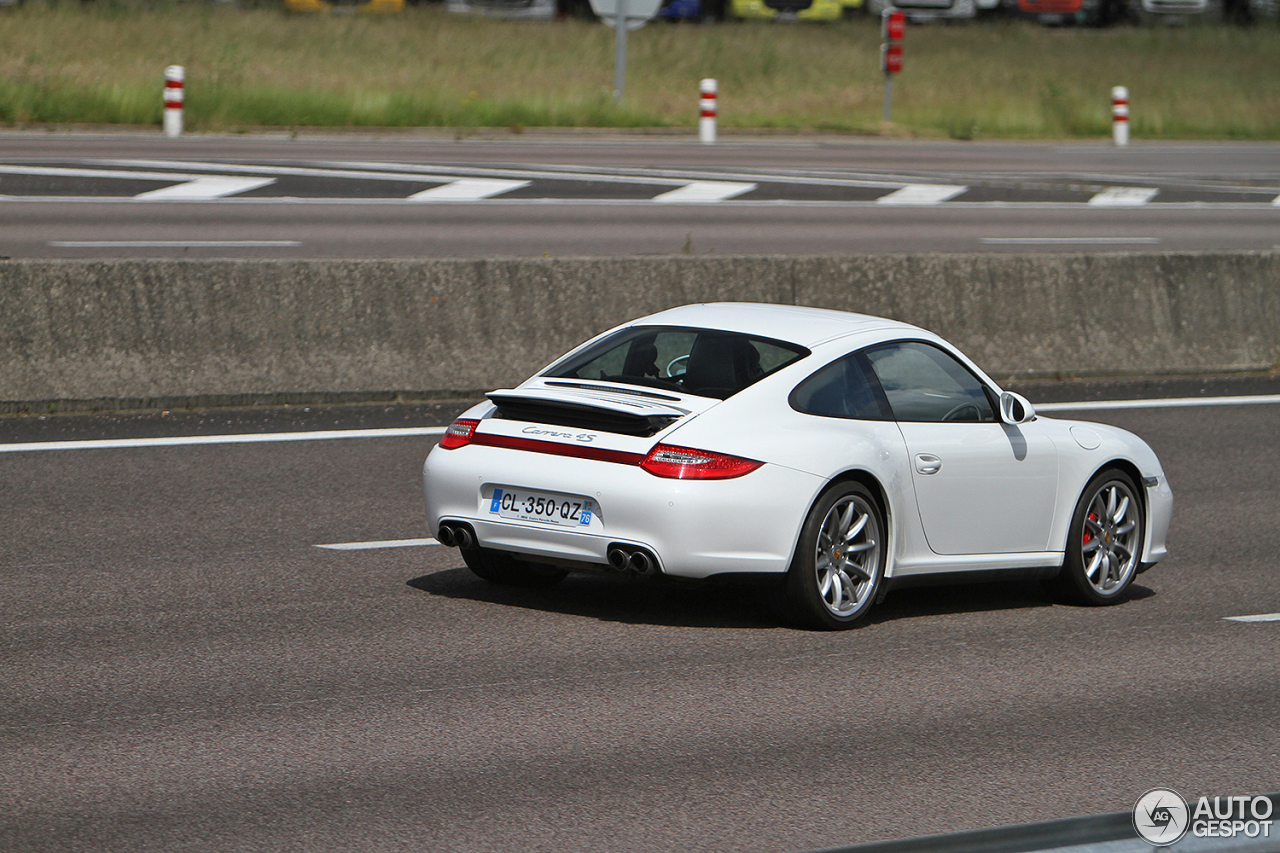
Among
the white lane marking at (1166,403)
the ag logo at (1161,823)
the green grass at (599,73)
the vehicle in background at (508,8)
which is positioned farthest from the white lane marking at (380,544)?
the vehicle in background at (508,8)

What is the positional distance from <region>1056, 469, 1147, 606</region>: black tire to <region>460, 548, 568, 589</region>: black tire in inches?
96.3

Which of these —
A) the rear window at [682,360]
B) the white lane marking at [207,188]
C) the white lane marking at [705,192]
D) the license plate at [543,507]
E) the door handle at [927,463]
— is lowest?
the white lane marking at [705,192]

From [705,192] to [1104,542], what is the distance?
18273 millimetres

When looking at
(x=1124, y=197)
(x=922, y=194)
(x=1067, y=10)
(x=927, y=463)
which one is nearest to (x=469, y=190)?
(x=922, y=194)

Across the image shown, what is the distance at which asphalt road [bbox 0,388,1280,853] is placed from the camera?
5.03 meters

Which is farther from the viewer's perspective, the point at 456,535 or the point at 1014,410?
the point at 1014,410

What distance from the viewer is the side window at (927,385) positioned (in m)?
8.01

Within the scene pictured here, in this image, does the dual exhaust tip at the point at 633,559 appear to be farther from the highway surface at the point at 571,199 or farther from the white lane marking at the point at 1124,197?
the white lane marking at the point at 1124,197

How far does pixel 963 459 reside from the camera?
8078mm

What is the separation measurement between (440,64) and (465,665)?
4178 centimetres

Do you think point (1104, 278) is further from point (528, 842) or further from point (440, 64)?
point (440, 64)

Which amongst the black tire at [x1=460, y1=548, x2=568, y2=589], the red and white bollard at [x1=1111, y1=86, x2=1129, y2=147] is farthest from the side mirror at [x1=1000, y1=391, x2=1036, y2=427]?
the red and white bollard at [x1=1111, y1=86, x2=1129, y2=147]

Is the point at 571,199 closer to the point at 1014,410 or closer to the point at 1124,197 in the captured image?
the point at 1124,197

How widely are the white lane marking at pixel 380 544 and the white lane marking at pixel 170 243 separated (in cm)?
1006
